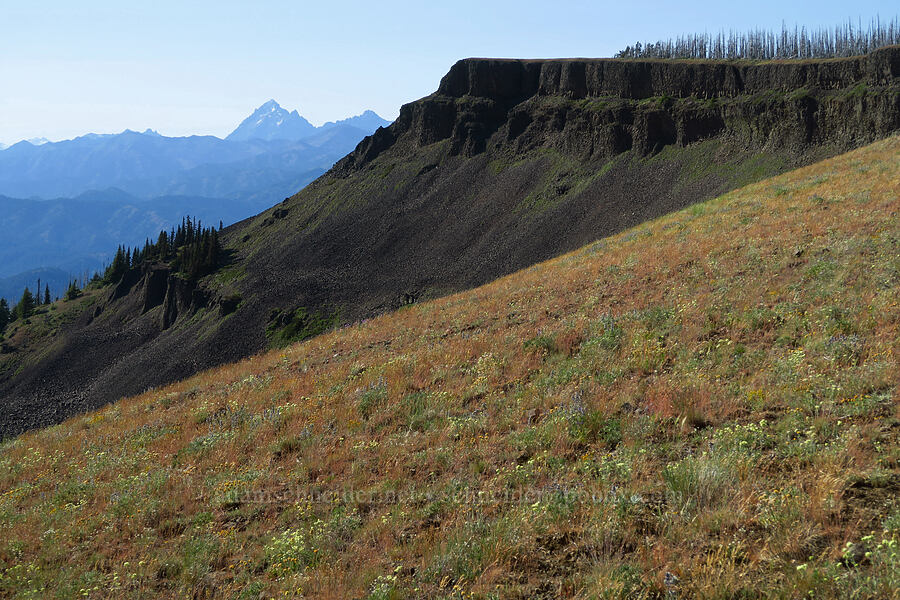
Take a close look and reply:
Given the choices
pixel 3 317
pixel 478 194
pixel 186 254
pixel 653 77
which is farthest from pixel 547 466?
pixel 3 317

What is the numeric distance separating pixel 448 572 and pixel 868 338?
7685mm

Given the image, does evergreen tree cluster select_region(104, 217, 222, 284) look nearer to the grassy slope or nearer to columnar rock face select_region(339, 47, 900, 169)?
columnar rock face select_region(339, 47, 900, 169)

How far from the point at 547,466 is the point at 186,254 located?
108 metres

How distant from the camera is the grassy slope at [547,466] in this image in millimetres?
5078

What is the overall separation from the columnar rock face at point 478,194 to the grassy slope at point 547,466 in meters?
44.5

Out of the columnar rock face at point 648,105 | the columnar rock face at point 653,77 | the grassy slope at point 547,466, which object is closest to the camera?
the grassy slope at point 547,466

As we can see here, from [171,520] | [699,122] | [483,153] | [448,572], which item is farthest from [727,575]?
[483,153]

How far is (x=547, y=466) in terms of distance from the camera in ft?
23.2

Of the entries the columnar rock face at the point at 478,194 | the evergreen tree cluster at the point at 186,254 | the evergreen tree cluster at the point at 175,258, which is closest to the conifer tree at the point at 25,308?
the evergreen tree cluster at the point at 175,258

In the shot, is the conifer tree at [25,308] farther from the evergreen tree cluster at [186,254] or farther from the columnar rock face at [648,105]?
the columnar rock face at [648,105]

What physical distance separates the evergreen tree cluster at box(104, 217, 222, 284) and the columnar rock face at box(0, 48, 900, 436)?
3895 mm

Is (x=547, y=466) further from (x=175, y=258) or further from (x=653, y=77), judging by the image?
(x=175, y=258)

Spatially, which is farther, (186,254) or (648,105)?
(186,254)

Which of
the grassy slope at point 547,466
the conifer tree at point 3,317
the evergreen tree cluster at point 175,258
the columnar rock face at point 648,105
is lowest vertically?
the conifer tree at point 3,317
